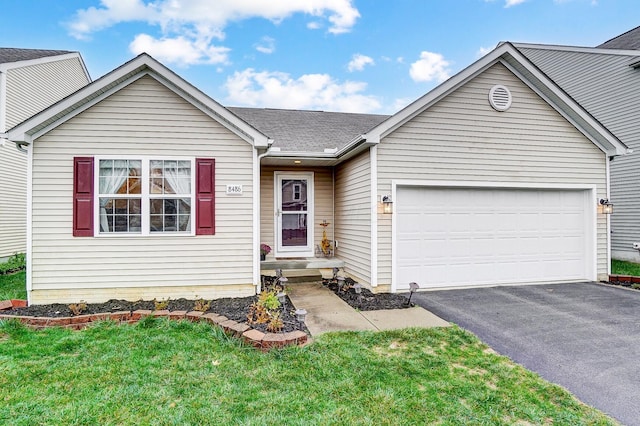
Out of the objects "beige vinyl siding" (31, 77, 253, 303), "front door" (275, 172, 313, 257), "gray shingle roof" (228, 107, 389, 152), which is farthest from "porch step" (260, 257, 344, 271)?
"gray shingle roof" (228, 107, 389, 152)

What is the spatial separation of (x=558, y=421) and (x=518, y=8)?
A: 1396 centimetres

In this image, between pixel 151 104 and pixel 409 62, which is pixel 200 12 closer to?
pixel 151 104

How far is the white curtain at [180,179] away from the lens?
6070 mm

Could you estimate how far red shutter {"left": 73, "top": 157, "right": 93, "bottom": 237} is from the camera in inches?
227

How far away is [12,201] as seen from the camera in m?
10.6

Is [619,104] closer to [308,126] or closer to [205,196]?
[308,126]

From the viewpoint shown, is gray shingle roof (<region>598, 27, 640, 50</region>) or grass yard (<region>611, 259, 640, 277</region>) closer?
grass yard (<region>611, 259, 640, 277</region>)

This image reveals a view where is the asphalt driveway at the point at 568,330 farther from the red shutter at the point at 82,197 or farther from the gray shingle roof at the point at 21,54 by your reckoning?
the gray shingle roof at the point at 21,54

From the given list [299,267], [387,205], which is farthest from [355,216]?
[299,267]

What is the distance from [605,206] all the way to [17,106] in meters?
16.3

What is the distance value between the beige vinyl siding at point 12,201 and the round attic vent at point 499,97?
520 inches

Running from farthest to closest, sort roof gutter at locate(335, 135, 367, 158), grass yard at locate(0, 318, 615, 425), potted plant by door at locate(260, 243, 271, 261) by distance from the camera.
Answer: potted plant by door at locate(260, 243, 271, 261) < roof gutter at locate(335, 135, 367, 158) < grass yard at locate(0, 318, 615, 425)

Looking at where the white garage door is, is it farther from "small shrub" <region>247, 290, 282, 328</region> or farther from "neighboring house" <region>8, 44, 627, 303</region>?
"small shrub" <region>247, 290, 282, 328</region>

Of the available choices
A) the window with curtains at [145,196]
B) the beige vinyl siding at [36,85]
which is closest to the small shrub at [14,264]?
the beige vinyl siding at [36,85]
